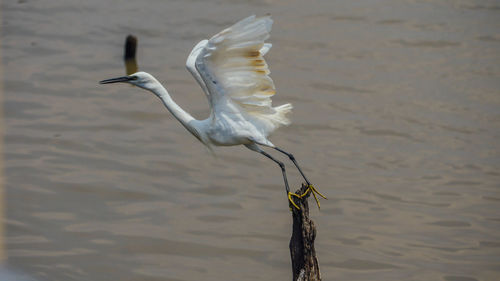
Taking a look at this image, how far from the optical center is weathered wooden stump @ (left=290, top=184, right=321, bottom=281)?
4.64 metres

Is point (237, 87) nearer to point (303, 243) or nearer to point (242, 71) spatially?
point (242, 71)

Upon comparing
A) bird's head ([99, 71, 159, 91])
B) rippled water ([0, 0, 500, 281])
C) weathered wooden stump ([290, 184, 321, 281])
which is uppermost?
bird's head ([99, 71, 159, 91])

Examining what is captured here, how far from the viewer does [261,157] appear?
9.55 metres

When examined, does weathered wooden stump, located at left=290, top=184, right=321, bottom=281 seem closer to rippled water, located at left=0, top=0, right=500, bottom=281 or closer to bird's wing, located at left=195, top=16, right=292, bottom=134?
bird's wing, located at left=195, top=16, right=292, bottom=134

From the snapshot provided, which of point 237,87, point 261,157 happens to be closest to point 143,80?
point 237,87

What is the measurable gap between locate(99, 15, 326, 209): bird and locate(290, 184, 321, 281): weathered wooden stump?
6 cm

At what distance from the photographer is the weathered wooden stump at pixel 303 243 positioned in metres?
4.64

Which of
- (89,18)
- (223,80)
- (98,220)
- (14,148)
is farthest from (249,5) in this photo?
(223,80)

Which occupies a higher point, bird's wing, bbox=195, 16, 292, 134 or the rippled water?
bird's wing, bbox=195, 16, 292, 134

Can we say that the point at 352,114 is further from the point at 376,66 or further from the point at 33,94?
the point at 33,94

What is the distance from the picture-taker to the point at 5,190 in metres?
8.64

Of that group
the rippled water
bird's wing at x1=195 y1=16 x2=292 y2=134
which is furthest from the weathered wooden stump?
the rippled water

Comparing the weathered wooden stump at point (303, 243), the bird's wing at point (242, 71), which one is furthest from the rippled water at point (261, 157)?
the bird's wing at point (242, 71)

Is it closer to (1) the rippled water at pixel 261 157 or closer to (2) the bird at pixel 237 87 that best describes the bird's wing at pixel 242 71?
(2) the bird at pixel 237 87
